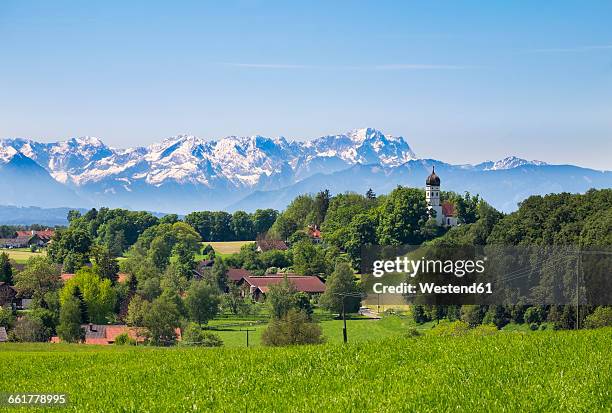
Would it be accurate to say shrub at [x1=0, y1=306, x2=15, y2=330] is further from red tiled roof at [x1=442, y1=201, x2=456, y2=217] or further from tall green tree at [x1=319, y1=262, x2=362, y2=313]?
red tiled roof at [x1=442, y1=201, x2=456, y2=217]

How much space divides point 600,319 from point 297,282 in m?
47.1

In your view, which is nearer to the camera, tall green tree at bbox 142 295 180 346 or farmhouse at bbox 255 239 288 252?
tall green tree at bbox 142 295 180 346

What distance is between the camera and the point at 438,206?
386ft

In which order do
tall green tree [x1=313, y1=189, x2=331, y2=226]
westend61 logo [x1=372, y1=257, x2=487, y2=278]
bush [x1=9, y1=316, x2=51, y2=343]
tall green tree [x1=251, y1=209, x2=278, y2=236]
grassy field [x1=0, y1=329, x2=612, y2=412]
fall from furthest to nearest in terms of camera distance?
tall green tree [x1=251, y1=209, x2=278, y2=236] < tall green tree [x1=313, y1=189, x2=331, y2=226] < westend61 logo [x1=372, y1=257, x2=487, y2=278] < bush [x1=9, y1=316, x2=51, y2=343] < grassy field [x1=0, y1=329, x2=612, y2=412]

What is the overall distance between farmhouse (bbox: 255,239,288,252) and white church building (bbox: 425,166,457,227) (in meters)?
23.0

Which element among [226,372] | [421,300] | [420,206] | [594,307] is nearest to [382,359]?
[226,372]

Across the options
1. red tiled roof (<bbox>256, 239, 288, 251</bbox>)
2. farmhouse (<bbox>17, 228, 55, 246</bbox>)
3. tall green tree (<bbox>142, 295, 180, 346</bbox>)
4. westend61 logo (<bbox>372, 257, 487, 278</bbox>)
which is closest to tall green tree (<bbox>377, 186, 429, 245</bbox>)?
red tiled roof (<bbox>256, 239, 288, 251</bbox>)

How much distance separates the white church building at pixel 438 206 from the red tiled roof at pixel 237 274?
28324 mm

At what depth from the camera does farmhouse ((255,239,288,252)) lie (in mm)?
123438

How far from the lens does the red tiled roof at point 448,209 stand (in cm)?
11688

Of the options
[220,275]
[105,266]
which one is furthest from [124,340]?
[220,275]

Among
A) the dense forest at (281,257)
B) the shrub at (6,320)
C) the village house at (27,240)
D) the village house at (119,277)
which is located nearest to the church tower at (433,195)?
the dense forest at (281,257)

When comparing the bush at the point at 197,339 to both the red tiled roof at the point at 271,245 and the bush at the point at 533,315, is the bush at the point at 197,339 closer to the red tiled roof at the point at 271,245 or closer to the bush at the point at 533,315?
the bush at the point at 533,315

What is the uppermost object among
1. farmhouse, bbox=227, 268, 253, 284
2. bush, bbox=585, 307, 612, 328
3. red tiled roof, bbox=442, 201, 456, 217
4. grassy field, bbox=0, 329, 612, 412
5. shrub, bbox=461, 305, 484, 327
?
red tiled roof, bbox=442, 201, 456, 217
